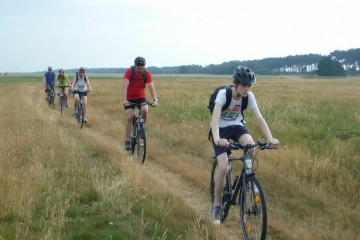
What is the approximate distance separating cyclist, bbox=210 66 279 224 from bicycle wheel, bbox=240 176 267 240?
498mm

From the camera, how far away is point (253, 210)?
471cm

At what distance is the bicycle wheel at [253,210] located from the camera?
4.39m

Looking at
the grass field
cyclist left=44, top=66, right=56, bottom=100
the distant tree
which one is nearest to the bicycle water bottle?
the grass field

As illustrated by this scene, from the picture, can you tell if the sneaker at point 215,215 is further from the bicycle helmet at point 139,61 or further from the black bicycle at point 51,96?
the black bicycle at point 51,96

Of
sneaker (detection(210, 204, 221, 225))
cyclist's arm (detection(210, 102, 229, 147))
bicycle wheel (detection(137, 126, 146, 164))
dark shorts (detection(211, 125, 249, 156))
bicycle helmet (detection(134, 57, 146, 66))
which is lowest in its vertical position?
sneaker (detection(210, 204, 221, 225))

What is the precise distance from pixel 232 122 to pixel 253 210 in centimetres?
131

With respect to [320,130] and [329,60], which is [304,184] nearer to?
[320,130]

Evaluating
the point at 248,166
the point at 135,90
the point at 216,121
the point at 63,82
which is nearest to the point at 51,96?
the point at 63,82

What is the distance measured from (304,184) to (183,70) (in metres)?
187

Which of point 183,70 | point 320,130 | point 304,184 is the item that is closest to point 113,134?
point 320,130

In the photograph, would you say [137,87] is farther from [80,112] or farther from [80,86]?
[80,86]

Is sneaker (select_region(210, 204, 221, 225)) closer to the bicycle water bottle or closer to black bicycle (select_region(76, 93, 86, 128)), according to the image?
the bicycle water bottle

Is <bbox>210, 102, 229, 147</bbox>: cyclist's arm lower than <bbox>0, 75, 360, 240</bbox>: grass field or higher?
higher

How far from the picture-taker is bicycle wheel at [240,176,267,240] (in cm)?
439
